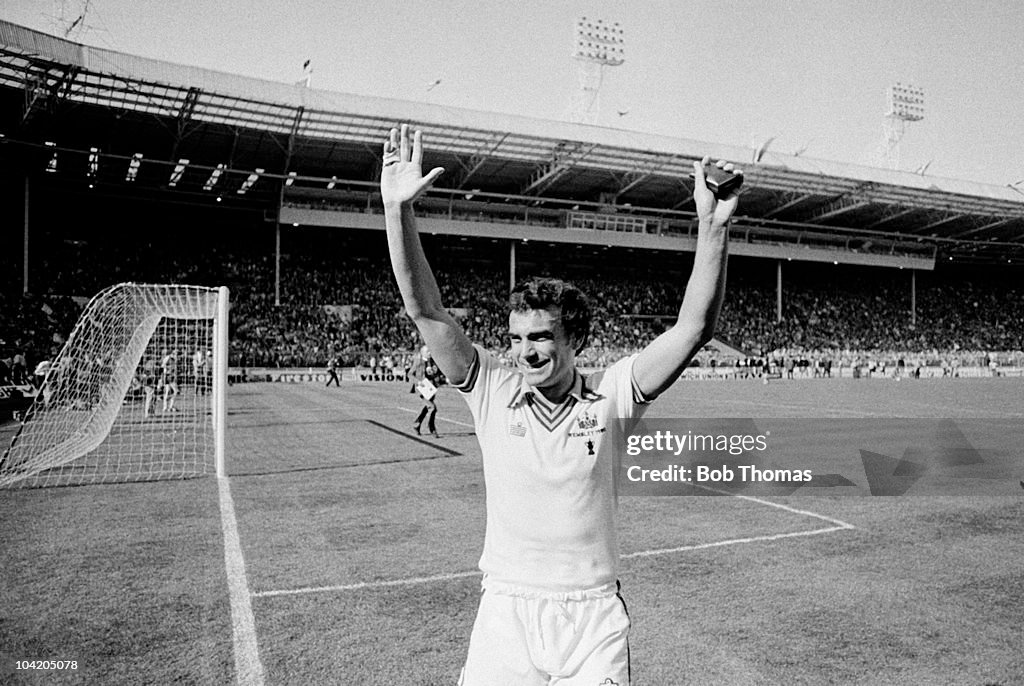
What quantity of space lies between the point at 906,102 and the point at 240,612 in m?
72.1

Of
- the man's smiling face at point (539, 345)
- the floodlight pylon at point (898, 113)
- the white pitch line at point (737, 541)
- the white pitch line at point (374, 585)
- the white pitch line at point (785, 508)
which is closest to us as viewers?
the man's smiling face at point (539, 345)

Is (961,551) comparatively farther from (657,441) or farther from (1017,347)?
(1017,347)

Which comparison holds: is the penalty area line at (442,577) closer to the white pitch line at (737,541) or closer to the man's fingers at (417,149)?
the white pitch line at (737,541)

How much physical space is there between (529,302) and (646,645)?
133 inches

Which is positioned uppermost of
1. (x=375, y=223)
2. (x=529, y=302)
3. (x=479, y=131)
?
(x=479, y=131)

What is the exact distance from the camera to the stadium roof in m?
34.7

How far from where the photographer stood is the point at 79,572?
6938 mm

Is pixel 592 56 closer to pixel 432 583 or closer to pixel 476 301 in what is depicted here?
pixel 476 301

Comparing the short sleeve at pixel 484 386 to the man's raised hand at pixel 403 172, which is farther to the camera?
the short sleeve at pixel 484 386

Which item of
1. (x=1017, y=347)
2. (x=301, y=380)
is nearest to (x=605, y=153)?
(x=301, y=380)

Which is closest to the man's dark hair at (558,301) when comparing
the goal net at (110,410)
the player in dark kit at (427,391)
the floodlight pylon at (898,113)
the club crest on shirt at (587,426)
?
the club crest on shirt at (587,426)

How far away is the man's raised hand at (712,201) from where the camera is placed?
2.42 metres

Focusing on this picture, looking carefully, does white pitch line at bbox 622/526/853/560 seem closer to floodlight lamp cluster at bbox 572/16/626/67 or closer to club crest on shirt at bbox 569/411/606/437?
club crest on shirt at bbox 569/411/606/437

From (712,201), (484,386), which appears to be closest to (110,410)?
(484,386)
